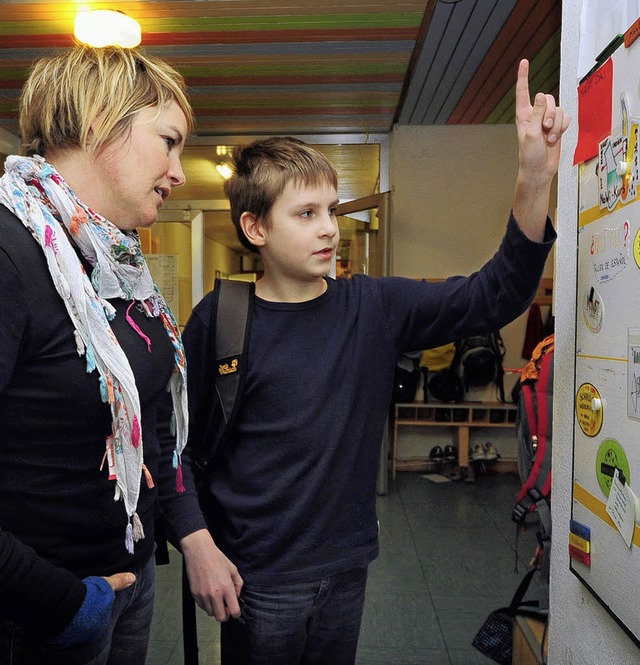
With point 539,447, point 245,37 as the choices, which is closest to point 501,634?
→ point 539,447

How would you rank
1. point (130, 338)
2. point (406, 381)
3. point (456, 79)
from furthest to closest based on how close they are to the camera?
point (406, 381) < point (456, 79) < point (130, 338)

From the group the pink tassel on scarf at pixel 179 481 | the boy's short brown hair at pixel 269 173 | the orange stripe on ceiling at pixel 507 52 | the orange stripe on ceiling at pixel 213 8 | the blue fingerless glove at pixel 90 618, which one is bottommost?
the blue fingerless glove at pixel 90 618

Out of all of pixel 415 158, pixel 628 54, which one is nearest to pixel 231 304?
pixel 628 54

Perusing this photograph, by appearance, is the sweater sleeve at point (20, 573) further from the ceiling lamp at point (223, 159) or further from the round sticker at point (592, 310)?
the ceiling lamp at point (223, 159)

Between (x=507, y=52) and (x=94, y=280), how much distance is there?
12.1ft

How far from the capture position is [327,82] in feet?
14.0

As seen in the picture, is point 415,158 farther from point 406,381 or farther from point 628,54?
point 628,54

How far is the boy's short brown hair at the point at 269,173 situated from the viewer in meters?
1.26

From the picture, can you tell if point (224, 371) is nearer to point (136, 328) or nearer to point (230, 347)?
point (230, 347)

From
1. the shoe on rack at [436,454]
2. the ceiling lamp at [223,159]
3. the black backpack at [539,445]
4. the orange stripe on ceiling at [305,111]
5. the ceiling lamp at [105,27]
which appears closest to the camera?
the black backpack at [539,445]

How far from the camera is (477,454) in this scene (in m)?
5.09

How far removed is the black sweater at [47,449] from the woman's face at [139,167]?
144 mm

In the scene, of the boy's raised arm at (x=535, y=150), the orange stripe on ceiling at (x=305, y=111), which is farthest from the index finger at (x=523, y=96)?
the orange stripe on ceiling at (x=305, y=111)

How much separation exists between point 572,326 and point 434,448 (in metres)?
4.16
